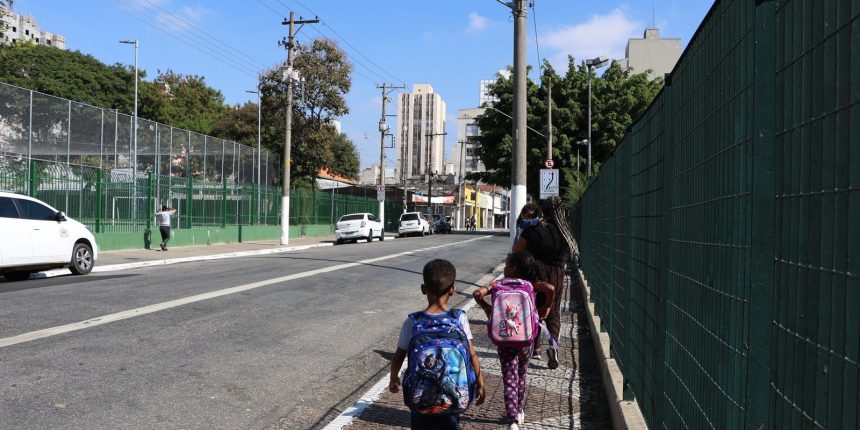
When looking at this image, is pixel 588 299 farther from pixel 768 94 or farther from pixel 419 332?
pixel 768 94

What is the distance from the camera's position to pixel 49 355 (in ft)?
22.7

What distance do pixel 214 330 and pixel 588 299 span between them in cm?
620

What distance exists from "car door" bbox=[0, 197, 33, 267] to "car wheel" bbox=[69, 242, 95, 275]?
49.8 inches

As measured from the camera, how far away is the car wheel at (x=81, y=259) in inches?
603

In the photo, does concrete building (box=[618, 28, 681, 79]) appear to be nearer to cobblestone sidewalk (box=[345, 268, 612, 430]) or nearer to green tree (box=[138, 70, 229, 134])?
green tree (box=[138, 70, 229, 134])

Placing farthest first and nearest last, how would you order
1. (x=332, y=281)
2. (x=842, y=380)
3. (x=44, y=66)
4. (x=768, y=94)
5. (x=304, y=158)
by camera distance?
1. (x=44, y=66)
2. (x=304, y=158)
3. (x=332, y=281)
4. (x=768, y=94)
5. (x=842, y=380)

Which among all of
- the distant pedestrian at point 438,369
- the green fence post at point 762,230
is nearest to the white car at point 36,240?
the distant pedestrian at point 438,369

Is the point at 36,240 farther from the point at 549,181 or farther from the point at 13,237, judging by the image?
the point at 549,181

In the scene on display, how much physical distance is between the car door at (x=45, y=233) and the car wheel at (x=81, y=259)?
22 cm

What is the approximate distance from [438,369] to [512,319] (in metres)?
1.69

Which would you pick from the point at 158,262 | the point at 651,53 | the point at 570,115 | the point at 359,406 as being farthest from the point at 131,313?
the point at 651,53

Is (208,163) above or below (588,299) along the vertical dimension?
above

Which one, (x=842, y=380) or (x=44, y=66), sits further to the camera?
(x=44, y=66)

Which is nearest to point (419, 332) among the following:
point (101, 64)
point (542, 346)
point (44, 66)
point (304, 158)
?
point (542, 346)
